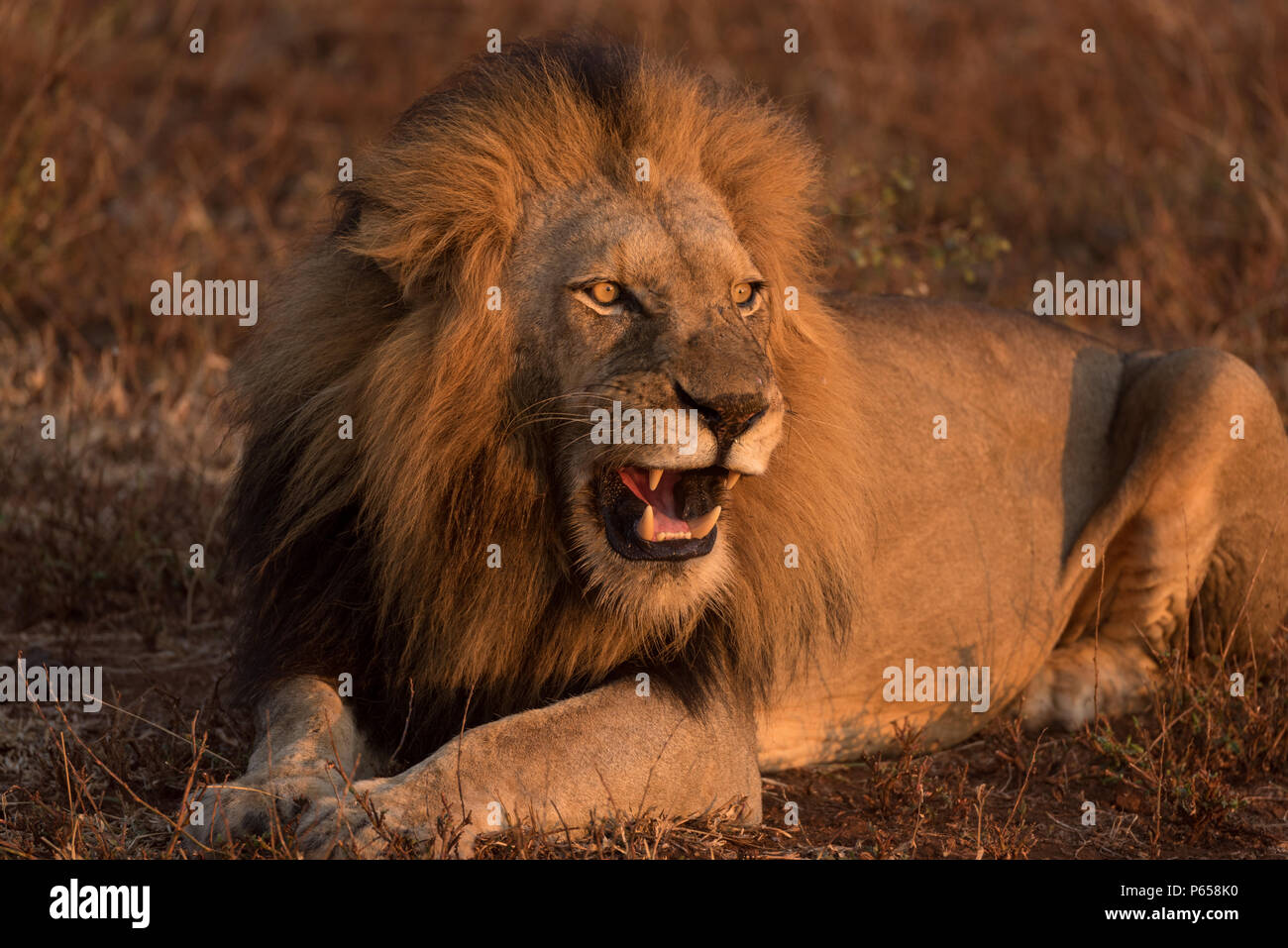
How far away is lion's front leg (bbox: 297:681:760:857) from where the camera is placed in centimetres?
347

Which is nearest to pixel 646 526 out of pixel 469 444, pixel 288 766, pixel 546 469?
pixel 546 469

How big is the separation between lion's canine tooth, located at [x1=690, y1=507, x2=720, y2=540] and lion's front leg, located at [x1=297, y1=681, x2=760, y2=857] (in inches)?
17.1

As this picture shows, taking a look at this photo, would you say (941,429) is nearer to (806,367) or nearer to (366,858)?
(806,367)

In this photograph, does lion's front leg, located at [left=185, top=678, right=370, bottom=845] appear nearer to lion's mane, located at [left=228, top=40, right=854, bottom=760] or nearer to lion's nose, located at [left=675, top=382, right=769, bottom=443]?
lion's mane, located at [left=228, top=40, right=854, bottom=760]

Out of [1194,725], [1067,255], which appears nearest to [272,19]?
[1067,255]

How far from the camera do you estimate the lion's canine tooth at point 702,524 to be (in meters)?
3.77

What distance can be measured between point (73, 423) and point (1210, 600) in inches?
171

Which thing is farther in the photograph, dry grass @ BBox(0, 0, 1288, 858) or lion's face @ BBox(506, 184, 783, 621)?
dry grass @ BBox(0, 0, 1288, 858)

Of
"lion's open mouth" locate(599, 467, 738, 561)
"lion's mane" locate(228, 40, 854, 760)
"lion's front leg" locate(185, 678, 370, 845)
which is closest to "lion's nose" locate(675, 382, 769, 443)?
"lion's open mouth" locate(599, 467, 738, 561)

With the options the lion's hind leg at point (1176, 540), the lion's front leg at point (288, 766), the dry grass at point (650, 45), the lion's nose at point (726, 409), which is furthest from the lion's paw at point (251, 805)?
the lion's hind leg at point (1176, 540)

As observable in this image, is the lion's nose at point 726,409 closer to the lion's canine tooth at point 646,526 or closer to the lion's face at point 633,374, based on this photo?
the lion's face at point 633,374

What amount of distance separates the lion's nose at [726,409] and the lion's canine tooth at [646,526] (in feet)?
0.89

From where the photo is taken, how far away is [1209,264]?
8.59 m

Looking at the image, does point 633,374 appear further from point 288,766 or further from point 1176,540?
point 1176,540
